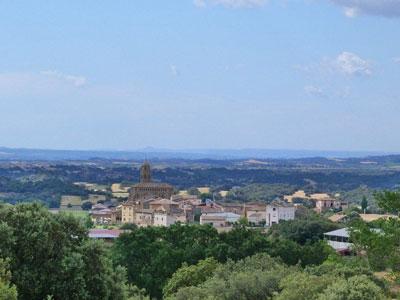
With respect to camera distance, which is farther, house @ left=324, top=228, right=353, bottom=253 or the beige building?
the beige building

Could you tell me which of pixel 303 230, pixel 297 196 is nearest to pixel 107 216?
pixel 303 230

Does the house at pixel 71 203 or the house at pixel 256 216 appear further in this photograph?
the house at pixel 71 203

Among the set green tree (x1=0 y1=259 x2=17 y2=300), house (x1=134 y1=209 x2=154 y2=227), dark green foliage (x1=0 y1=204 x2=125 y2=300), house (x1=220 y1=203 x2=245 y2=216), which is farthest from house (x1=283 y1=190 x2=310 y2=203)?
green tree (x1=0 y1=259 x2=17 y2=300)

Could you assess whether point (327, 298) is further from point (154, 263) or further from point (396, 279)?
point (154, 263)

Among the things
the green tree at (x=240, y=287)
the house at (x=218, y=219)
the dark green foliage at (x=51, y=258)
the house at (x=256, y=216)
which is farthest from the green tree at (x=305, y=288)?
the house at (x=256, y=216)

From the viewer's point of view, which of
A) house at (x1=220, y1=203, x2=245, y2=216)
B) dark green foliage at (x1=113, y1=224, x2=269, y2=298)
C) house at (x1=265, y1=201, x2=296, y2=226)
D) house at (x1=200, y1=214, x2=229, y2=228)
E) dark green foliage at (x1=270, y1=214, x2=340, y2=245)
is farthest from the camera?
house at (x1=220, y1=203, x2=245, y2=216)

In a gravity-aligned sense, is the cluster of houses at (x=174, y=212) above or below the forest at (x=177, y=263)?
below

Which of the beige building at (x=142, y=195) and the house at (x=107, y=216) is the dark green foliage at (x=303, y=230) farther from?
the house at (x=107, y=216)

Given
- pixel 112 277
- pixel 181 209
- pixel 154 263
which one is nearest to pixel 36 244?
pixel 112 277

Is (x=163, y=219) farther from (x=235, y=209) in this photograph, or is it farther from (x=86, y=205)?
(x=86, y=205)

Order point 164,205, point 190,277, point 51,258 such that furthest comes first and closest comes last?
point 164,205, point 190,277, point 51,258

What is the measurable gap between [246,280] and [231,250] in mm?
16473

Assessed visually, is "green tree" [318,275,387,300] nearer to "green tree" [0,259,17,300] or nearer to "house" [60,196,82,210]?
"green tree" [0,259,17,300]

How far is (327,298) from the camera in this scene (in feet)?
76.7
